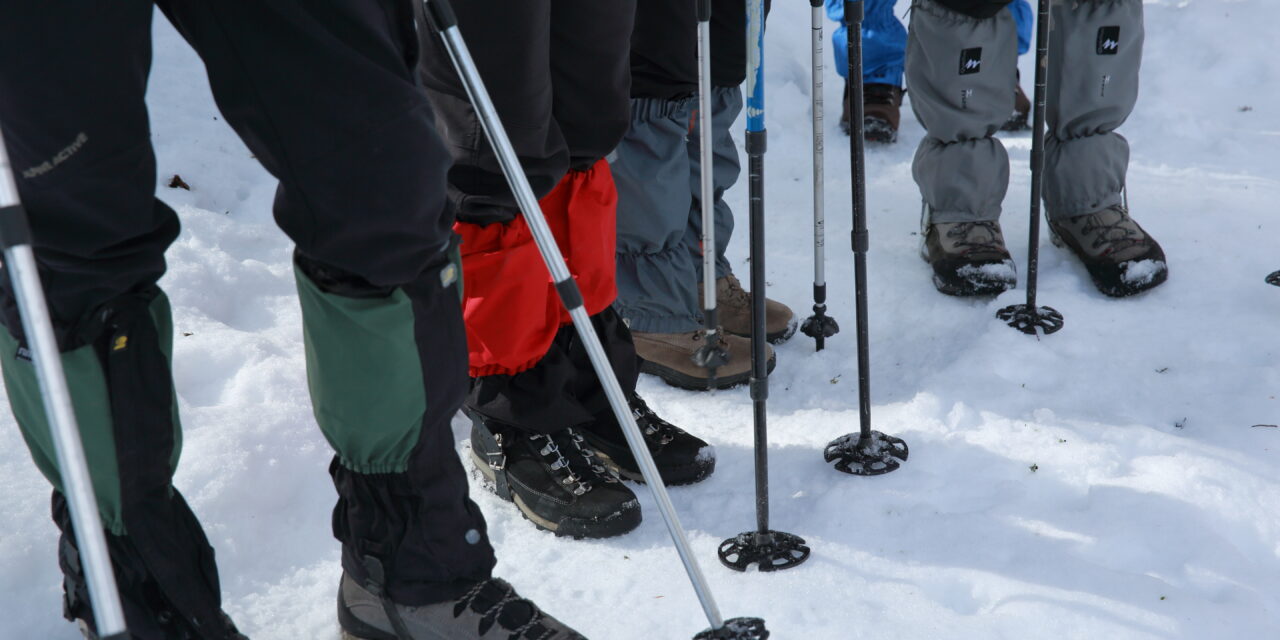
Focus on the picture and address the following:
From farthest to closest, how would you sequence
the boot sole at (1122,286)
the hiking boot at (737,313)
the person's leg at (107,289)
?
the boot sole at (1122,286) → the hiking boot at (737,313) → the person's leg at (107,289)

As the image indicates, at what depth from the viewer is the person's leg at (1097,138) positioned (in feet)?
10.4

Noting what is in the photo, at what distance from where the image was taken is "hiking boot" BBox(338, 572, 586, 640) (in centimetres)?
168

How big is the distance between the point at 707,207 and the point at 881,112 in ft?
8.60

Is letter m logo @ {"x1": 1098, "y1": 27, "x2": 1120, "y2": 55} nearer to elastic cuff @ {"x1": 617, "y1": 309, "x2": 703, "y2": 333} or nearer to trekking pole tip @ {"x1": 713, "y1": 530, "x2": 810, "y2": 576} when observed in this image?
elastic cuff @ {"x1": 617, "y1": 309, "x2": 703, "y2": 333}

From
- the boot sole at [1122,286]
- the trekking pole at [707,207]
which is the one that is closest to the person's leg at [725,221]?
the trekking pole at [707,207]

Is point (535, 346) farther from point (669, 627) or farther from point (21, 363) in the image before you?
point (21, 363)

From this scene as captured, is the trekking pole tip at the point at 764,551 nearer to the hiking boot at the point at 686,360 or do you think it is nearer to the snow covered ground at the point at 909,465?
the snow covered ground at the point at 909,465

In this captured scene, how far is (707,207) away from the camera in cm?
235

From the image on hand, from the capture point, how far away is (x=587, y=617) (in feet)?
6.27

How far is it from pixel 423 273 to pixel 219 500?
904 millimetres

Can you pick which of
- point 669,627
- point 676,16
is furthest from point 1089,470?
point 676,16

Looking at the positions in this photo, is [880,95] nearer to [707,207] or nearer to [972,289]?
[972,289]

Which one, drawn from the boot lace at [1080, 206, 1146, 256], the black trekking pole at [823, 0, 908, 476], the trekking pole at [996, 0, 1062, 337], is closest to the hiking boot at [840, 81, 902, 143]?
the boot lace at [1080, 206, 1146, 256]

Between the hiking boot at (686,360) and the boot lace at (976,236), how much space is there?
0.89m
